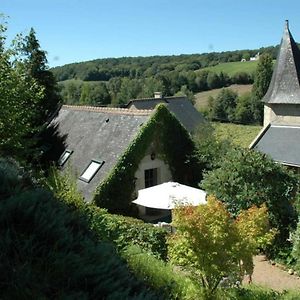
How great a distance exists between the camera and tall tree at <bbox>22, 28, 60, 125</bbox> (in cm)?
2036

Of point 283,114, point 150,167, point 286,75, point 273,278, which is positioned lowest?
point 273,278

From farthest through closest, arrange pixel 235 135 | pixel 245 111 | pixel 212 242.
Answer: pixel 245 111
pixel 235 135
pixel 212 242

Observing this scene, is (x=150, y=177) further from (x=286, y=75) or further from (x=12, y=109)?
(x=286, y=75)

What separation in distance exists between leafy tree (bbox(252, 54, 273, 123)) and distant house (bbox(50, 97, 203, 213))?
43.7m

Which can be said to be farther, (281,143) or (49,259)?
(281,143)

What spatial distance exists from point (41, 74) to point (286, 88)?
14.0 meters

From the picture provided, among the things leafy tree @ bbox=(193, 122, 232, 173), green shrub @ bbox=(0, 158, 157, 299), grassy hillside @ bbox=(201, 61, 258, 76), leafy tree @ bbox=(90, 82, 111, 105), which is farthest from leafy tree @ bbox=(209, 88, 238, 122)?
green shrub @ bbox=(0, 158, 157, 299)

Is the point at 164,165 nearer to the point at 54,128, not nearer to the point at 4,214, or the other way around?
the point at 54,128

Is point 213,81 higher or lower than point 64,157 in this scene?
higher

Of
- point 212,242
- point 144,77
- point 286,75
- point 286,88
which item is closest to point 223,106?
point 144,77

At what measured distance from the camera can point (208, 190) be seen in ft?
45.0

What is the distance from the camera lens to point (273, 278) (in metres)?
11.1

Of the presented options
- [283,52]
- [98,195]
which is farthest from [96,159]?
[283,52]

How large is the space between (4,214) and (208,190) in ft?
36.7
